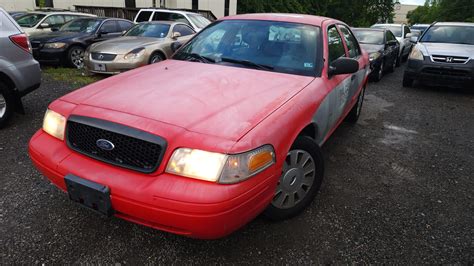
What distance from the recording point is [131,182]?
6.37 feet

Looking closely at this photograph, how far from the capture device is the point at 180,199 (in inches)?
71.7

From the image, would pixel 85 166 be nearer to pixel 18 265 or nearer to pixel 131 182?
pixel 131 182

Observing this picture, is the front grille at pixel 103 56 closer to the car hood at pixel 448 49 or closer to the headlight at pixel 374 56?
the headlight at pixel 374 56

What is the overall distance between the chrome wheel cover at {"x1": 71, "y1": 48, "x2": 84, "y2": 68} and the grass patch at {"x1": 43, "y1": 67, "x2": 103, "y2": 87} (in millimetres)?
244

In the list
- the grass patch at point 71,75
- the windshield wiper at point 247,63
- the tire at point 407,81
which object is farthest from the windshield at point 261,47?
the tire at point 407,81

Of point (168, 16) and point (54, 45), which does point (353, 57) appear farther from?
point (168, 16)

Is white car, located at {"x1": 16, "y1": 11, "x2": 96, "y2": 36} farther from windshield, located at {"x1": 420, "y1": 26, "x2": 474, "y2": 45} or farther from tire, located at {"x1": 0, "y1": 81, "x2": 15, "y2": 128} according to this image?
windshield, located at {"x1": 420, "y1": 26, "x2": 474, "y2": 45}

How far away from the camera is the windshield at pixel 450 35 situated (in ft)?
26.7

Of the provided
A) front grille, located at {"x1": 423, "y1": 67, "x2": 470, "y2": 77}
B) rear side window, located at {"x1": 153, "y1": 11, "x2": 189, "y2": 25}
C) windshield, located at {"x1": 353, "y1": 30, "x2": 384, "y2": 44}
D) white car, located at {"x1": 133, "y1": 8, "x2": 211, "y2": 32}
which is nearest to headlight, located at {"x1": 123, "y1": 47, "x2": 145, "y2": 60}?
white car, located at {"x1": 133, "y1": 8, "x2": 211, "y2": 32}

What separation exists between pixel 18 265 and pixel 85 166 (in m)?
0.77

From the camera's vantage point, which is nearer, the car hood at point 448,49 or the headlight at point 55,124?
the headlight at point 55,124

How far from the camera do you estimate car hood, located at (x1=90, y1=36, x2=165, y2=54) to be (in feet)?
24.5

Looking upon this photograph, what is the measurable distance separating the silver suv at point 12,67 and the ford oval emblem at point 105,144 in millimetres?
3081

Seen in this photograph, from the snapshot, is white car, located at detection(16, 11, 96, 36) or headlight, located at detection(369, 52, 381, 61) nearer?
headlight, located at detection(369, 52, 381, 61)
